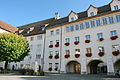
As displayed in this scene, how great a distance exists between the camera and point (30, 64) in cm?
3628

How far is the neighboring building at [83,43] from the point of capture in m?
24.9

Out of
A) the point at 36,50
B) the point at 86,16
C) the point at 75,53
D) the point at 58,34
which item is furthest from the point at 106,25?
the point at 36,50

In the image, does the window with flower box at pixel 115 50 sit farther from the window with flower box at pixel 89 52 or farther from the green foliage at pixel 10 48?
the green foliage at pixel 10 48

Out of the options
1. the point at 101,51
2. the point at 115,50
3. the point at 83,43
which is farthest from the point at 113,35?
the point at 83,43

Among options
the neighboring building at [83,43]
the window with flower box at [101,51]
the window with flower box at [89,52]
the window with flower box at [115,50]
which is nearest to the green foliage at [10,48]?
the neighboring building at [83,43]

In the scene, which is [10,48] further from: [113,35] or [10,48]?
[113,35]

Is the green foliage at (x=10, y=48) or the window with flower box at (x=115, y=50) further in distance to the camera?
the green foliage at (x=10, y=48)

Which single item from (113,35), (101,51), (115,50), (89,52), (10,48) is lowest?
(89,52)

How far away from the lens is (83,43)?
28219mm

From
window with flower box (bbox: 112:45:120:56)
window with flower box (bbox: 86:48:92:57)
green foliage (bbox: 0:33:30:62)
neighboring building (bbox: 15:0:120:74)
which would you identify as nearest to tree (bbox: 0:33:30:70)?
green foliage (bbox: 0:33:30:62)

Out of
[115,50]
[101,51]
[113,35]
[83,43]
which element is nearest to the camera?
[115,50]

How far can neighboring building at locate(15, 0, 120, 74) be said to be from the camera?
81.6 feet

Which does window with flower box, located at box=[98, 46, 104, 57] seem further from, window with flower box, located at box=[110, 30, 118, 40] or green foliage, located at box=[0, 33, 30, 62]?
green foliage, located at box=[0, 33, 30, 62]

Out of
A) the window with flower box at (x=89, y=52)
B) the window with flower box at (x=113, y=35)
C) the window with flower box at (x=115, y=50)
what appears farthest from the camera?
the window with flower box at (x=89, y=52)
